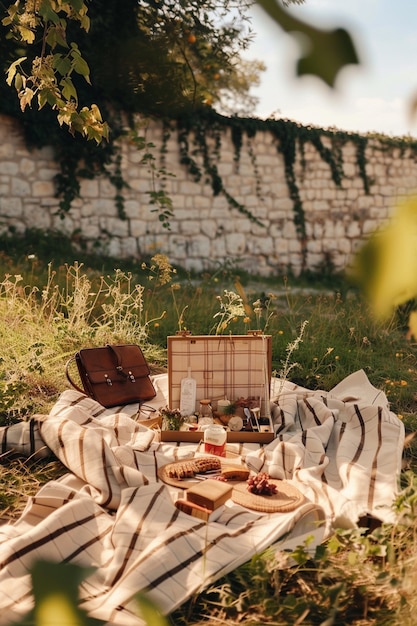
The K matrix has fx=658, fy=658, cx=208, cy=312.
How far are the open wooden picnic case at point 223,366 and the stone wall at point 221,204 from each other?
16.3 feet

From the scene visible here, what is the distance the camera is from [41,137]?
30.9 feet

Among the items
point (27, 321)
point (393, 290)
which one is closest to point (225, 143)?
point (27, 321)

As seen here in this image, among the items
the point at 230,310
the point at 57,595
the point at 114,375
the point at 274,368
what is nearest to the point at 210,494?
the point at 114,375

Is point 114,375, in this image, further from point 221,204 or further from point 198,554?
point 221,204

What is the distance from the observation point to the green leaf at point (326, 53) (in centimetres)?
29

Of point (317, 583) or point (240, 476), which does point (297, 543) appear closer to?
point (317, 583)

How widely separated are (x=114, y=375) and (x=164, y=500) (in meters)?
1.74

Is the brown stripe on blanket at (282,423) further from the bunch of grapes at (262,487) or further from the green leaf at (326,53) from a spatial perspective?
the green leaf at (326,53)

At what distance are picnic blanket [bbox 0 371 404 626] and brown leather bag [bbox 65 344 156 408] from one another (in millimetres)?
131

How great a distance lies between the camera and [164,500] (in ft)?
8.50

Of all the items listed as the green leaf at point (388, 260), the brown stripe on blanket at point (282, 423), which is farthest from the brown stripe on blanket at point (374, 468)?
the green leaf at point (388, 260)

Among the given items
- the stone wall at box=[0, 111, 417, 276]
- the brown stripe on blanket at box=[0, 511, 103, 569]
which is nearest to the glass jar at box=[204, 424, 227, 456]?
the brown stripe on blanket at box=[0, 511, 103, 569]

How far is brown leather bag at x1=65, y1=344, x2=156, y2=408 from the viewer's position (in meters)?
4.12

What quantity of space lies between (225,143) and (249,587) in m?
9.64
